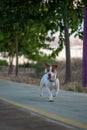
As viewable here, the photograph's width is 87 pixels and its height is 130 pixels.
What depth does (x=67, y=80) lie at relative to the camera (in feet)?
94.5

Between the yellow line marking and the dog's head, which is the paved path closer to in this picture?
the yellow line marking

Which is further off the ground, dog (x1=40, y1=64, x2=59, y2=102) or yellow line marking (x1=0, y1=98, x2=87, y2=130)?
dog (x1=40, y1=64, x2=59, y2=102)

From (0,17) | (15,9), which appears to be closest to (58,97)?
(15,9)

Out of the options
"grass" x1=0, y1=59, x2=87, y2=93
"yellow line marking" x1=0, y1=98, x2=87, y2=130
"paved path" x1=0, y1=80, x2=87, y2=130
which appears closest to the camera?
"yellow line marking" x1=0, y1=98, x2=87, y2=130

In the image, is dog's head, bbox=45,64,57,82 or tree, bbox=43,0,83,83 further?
tree, bbox=43,0,83,83

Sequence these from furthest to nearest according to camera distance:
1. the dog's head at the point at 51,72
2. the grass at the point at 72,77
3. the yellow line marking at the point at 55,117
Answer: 1. the grass at the point at 72,77
2. the dog's head at the point at 51,72
3. the yellow line marking at the point at 55,117

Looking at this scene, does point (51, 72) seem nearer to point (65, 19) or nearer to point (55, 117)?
point (55, 117)

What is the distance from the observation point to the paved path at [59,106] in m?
13.7

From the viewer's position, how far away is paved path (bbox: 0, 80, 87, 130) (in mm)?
13734

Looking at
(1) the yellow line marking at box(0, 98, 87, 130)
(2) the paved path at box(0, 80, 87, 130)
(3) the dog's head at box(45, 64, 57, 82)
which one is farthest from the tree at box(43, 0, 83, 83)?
(1) the yellow line marking at box(0, 98, 87, 130)

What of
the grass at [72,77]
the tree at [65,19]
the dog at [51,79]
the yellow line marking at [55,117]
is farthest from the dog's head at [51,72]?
the grass at [72,77]

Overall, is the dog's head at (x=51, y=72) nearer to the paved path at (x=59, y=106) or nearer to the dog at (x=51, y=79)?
the dog at (x=51, y=79)

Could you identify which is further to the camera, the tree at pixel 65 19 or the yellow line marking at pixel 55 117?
the tree at pixel 65 19

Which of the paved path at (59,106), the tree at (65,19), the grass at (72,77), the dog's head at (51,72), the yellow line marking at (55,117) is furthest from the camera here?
the grass at (72,77)
